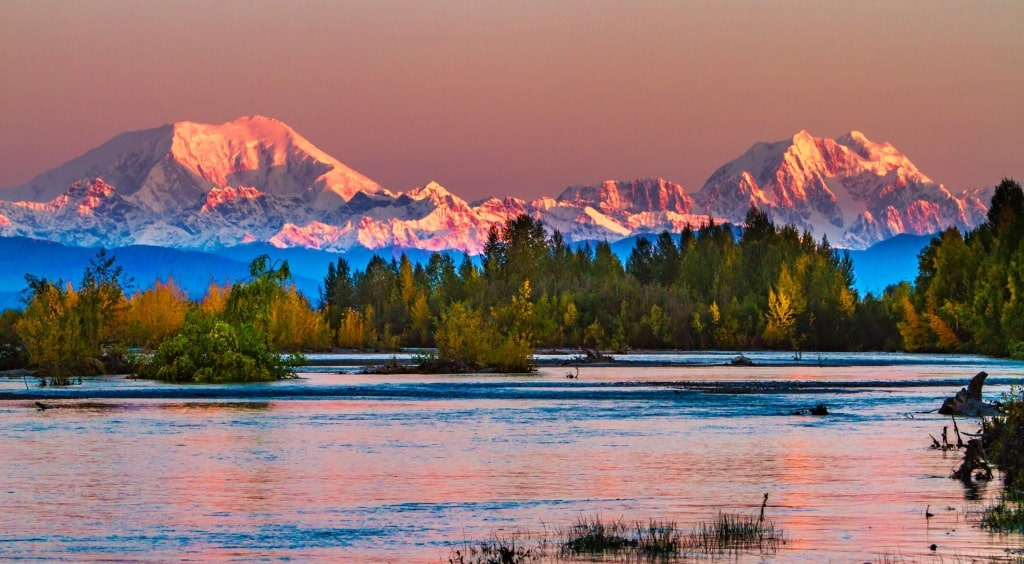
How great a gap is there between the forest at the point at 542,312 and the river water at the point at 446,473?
15514mm

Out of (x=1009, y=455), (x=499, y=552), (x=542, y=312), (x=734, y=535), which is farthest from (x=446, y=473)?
(x=542, y=312)

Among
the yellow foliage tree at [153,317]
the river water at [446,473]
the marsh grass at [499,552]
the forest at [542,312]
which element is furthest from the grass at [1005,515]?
the yellow foliage tree at [153,317]

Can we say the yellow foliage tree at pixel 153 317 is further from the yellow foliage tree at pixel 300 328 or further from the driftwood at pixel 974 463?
the driftwood at pixel 974 463

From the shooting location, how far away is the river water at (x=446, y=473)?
2422 centimetres

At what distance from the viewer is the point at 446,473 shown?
110 ft

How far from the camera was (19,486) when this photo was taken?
3092 cm

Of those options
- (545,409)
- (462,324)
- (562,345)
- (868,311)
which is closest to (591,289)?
(562,345)

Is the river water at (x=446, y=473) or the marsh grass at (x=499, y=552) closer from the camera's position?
the marsh grass at (x=499, y=552)

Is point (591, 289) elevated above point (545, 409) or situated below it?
above

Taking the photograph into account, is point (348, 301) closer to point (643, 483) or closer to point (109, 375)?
point (109, 375)

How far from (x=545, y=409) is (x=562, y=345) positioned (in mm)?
105469

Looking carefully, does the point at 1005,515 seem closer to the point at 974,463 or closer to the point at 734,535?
the point at 734,535

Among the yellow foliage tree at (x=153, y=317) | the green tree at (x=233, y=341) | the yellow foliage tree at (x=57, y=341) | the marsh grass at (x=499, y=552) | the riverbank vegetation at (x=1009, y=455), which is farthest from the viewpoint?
the yellow foliage tree at (x=153, y=317)

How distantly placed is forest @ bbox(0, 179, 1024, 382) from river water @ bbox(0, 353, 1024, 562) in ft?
50.9
